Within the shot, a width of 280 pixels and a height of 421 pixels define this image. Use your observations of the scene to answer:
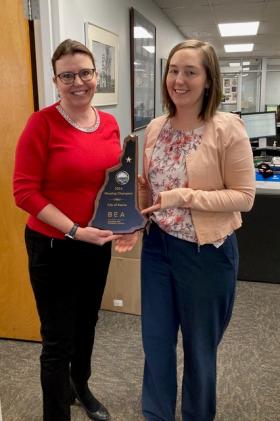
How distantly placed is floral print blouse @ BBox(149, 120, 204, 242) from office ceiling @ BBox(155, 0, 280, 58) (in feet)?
12.5

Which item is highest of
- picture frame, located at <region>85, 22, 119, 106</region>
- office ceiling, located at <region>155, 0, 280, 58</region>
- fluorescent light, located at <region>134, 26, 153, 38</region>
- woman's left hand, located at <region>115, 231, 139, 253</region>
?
office ceiling, located at <region>155, 0, 280, 58</region>

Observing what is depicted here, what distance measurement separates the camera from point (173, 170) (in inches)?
51.6

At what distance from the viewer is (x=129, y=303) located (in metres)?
2.56

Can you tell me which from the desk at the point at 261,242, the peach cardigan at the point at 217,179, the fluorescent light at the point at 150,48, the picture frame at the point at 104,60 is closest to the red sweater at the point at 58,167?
the peach cardigan at the point at 217,179

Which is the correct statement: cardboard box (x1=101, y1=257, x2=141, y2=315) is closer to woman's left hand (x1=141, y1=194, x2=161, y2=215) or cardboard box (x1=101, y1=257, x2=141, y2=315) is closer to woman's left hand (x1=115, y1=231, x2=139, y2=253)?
woman's left hand (x1=115, y1=231, x2=139, y2=253)

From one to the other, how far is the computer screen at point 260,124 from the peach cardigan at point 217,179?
2911 millimetres

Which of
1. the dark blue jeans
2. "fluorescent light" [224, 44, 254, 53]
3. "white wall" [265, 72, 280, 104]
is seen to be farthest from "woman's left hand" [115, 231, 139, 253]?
"white wall" [265, 72, 280, 104]

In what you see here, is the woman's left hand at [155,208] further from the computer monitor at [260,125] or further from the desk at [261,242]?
the computer monitor at [260,125]

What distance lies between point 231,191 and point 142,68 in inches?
117

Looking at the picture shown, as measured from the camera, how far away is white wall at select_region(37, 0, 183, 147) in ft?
6.31

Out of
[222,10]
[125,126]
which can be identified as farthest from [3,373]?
[222,10]

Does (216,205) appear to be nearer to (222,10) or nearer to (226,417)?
(226,417)

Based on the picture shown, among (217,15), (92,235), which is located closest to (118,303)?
(92,235)

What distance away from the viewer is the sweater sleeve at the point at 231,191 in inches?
48.8
